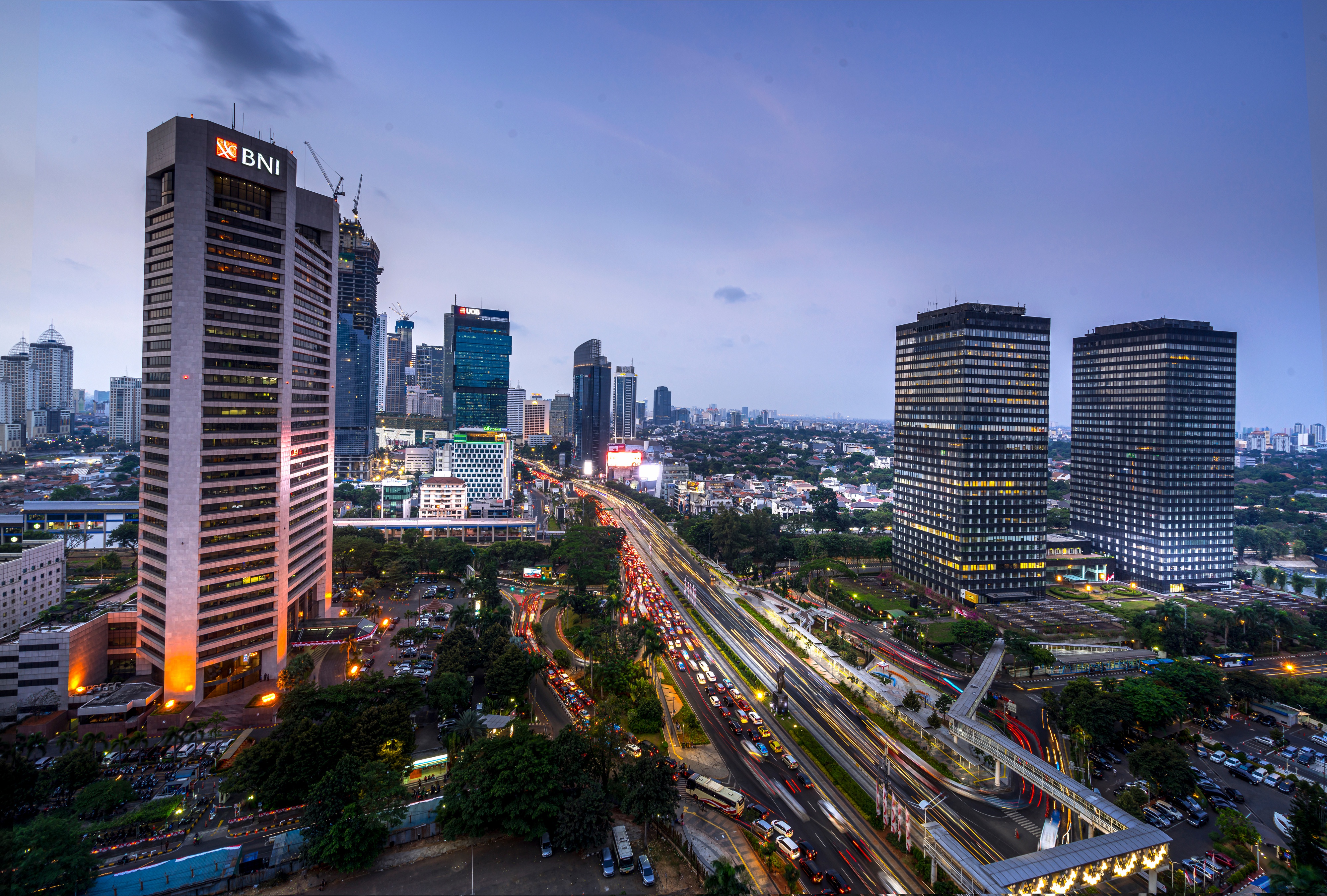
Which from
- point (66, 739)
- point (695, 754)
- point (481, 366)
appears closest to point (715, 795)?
point (695, 754)

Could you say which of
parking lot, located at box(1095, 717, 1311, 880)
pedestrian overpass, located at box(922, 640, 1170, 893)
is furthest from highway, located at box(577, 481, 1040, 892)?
parking lot, located at box(1095, 717, 1311, 880)

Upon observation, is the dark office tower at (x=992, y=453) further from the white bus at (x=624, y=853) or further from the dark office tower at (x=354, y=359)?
the dark office tower at (x=354, y=359)

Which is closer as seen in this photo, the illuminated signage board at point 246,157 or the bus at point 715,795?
the bus at point 715,795

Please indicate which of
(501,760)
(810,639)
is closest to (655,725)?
(501,760)

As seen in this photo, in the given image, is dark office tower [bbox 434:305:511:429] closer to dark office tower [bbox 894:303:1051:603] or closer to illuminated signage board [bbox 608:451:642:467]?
illuminated signage board [bbox 608:451:642:467]

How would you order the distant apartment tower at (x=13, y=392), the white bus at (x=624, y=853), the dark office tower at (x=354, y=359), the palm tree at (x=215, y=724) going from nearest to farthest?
the white bus at (x=624, y=853), the palm tree at (x=215, y=724), the distant apartment tower at (x=13, y=392), the dark office tower at (x=354, y=359)

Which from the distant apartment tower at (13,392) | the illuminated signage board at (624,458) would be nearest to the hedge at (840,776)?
the illuminated signage board at (624,458)

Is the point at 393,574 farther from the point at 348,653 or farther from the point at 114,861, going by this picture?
the point at 114,861
